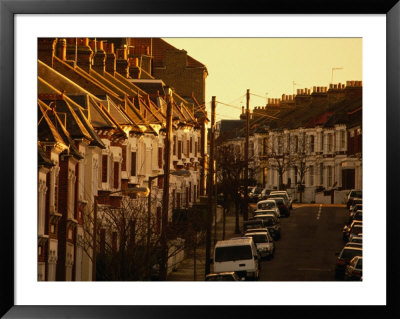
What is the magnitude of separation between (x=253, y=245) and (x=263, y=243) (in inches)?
250

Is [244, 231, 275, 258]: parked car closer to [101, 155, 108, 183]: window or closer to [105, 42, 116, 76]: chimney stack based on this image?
[101, 155, 108, 183]: window

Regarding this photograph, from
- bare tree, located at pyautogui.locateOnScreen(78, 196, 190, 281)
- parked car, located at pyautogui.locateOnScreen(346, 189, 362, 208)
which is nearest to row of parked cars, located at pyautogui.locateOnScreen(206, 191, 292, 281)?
bare tree, located at pyautogui.locateOnScreen(78, 196, 190, 281)

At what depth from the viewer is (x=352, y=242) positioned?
135 ft

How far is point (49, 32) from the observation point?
19.2 meters

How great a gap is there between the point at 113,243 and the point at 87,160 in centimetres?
310

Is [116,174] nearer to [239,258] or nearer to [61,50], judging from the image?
[61,50]

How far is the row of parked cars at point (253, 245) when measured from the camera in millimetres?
36812

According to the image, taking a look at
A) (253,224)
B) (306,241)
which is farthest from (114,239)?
(253,224)

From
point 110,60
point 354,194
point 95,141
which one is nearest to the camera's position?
point 354,194

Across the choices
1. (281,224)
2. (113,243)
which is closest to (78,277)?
(113,243)

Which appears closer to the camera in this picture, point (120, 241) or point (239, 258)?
point (120, 241)

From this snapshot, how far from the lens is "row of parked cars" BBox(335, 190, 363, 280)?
1019 inches

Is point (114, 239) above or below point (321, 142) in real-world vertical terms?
below

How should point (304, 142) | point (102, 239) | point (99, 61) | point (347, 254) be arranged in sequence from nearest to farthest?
point (347, 254) < point (102, 239) < point (304, 142) < point (99, 61)
